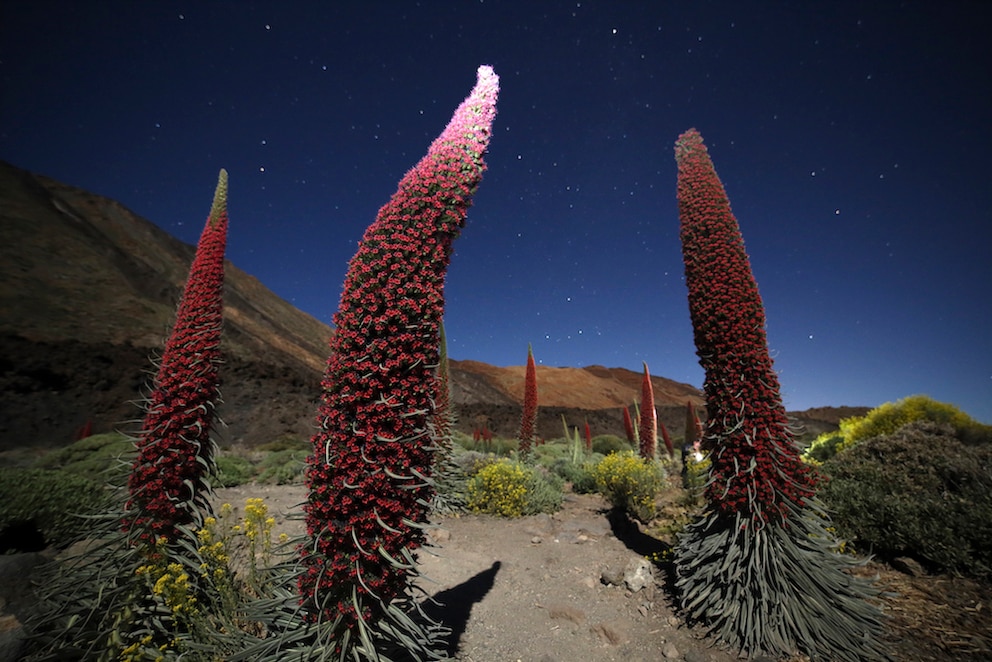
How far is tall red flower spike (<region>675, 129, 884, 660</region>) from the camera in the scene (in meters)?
3.46

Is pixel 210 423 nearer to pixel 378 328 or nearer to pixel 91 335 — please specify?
pixel 378 328

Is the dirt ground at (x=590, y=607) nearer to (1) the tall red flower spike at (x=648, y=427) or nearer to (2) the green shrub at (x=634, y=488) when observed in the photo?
(2) the green shrub at (x=634, y=488)

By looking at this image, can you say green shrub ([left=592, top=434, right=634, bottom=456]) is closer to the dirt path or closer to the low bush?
the low bush

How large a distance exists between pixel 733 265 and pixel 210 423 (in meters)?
4.95

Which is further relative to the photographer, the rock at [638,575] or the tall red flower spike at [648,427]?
the tall red flower spike at [648,427]

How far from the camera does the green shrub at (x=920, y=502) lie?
4418mm

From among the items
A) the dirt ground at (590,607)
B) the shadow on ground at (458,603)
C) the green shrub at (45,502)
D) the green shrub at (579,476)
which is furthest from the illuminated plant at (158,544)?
the green shrub at (579,476)

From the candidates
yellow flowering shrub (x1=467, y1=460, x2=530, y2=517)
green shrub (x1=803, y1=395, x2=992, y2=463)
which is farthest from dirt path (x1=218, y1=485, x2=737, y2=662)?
green shrub (x1=803, y1=395, x2=992, y2=463)

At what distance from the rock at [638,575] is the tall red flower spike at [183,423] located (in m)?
4.64

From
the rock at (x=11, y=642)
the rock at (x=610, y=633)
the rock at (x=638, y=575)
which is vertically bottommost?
the rock at (x=610, y=633)

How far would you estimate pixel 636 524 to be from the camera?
308 inches

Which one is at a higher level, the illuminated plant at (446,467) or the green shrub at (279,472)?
the illuminated plant at (446,467)

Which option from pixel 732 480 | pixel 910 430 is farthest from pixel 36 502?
pixel 910 430

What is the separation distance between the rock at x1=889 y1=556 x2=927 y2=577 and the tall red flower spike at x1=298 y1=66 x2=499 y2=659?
5.76 metres
